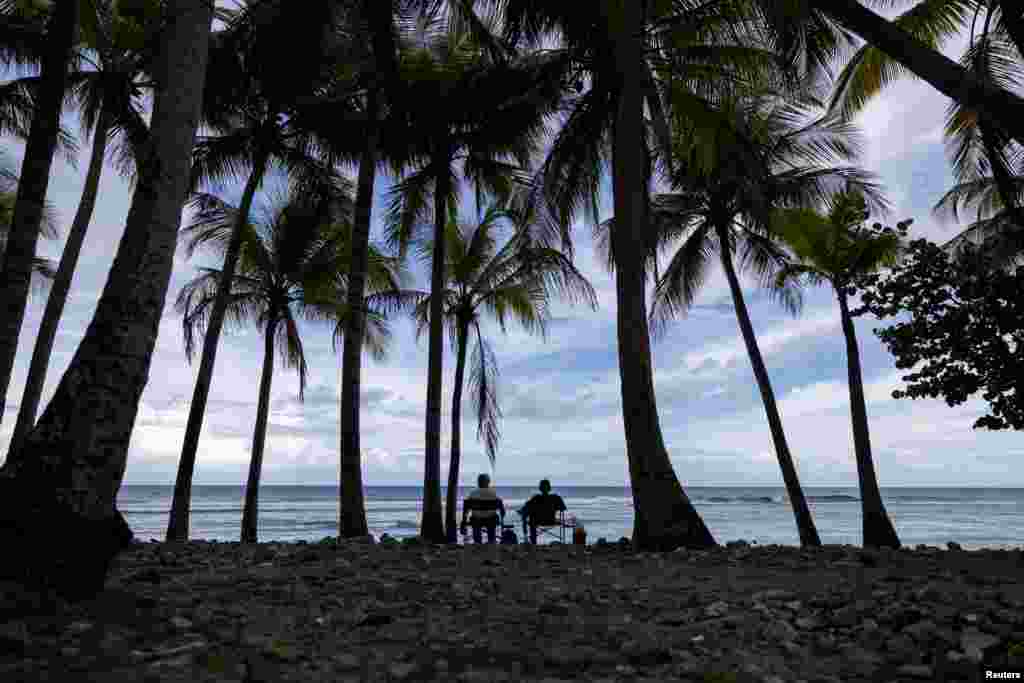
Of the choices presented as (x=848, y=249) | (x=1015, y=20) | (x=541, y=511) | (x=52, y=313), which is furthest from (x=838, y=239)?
(x=52, y=313)

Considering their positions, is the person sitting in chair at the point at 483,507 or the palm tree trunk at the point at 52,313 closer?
the person sitting in chair at the point at 483,507

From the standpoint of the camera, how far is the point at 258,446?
17031mm

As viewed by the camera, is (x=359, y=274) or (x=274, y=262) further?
(x=274, y=262)

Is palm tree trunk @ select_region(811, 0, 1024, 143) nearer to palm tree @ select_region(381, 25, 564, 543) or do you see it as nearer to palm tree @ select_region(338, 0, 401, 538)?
palm tree @ select_region(381, 25, 564, 543)

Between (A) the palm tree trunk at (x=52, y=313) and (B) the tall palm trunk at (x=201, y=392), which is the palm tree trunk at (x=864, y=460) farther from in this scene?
(A) the palm tree trunk at (x=52, y=313)

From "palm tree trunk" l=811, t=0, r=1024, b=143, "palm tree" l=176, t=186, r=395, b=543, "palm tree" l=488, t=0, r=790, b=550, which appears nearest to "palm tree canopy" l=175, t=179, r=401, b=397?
"palm tree" l=176, t=186, r=395, b=543

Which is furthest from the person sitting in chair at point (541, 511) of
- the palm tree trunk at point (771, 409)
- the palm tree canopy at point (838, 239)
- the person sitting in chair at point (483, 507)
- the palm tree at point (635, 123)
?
the palm tree canopy at point (838, 239)

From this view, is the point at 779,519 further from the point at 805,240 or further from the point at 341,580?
the point at 341,580

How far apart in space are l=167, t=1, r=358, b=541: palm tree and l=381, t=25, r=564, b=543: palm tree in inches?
69.8

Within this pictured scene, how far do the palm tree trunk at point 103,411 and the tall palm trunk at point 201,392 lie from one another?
31.8 feet

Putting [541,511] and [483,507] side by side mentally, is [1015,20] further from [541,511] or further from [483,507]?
[483,507]

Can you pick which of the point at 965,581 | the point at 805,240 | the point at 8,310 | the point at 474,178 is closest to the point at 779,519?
the point at 805,240

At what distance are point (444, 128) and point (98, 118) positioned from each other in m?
7.58

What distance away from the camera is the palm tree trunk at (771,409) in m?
14.7
